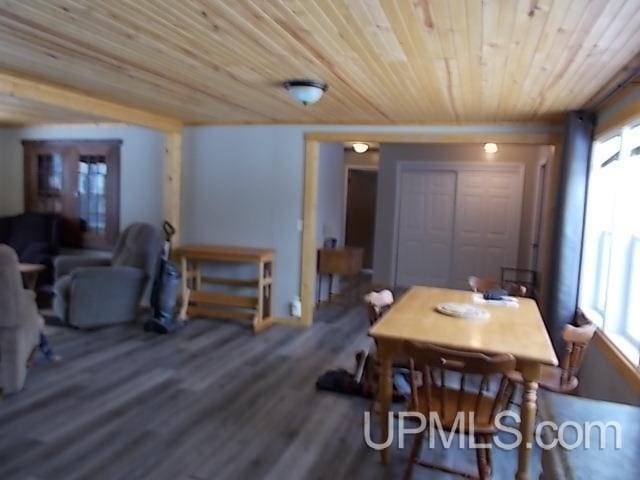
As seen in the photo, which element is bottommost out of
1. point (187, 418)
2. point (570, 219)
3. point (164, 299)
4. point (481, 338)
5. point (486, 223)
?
point (187, 418)

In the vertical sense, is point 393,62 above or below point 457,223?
above

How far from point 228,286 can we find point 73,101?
8.20 ft

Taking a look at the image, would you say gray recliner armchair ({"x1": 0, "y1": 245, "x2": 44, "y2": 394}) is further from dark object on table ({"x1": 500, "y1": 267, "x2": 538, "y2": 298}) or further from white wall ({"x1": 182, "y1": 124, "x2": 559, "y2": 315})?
dark object on table ({"x1": 500, "y1": 267, "x2": 538, "y2": 298})

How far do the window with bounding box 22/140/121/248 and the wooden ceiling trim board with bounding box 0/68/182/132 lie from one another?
3.79ft

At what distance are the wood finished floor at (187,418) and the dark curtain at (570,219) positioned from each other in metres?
1.64

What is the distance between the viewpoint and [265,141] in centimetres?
537

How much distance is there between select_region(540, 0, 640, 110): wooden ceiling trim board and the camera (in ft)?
6.47

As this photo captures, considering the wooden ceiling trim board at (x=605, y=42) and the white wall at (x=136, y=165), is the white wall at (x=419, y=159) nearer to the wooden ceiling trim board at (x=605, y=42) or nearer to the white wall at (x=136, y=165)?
the white wall at (x=136, y=165)

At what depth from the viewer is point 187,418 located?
3016mm

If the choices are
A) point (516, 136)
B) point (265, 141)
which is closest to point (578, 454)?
point (516, 136)

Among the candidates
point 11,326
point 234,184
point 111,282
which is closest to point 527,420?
point 11,326

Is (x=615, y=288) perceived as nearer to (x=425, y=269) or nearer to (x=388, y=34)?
(x=388, y=34)

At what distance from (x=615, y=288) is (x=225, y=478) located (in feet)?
8.73

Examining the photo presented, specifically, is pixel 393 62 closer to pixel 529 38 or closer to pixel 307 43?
pixel 307 43
